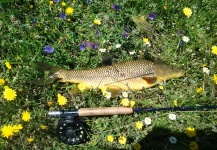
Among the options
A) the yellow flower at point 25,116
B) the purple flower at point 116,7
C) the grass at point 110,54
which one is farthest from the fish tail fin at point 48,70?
the purple flower at point 116,7

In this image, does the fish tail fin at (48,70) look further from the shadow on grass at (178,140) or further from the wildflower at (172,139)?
the wildflower at (172,139)

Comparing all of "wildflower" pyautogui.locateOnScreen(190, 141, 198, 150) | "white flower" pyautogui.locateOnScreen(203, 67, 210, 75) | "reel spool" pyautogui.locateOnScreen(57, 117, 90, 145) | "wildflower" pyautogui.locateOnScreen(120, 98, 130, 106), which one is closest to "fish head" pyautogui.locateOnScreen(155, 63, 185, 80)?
"white flower" pyautogui.locateOnScreen(203, 67, 210, 75)

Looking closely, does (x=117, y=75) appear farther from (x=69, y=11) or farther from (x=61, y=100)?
(x=69, y=11)

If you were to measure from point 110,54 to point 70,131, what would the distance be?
3.92 feet

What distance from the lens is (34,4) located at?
448 cm

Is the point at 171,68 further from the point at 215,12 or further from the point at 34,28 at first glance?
the point at 34,28

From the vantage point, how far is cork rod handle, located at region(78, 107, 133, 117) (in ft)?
11.3

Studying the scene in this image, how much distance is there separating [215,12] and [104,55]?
1766mm

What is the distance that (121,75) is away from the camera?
383 centimetres

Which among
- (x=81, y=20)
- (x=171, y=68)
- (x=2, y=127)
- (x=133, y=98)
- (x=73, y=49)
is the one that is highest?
(x=81, y=20)

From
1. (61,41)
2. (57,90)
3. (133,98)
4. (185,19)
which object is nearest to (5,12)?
(61,41)

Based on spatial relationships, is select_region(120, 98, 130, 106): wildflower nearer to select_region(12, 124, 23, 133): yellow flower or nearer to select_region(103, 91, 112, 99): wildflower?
select_region(103, 91, 112, 99): wildflower

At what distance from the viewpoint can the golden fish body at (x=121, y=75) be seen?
3.76m

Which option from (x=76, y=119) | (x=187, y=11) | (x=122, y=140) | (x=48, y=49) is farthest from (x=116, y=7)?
(x=122, y=140)
